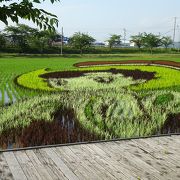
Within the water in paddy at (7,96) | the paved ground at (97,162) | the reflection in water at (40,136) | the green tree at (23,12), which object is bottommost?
the water in paddy at (7,96)

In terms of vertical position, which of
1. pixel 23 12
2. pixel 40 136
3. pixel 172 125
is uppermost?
pixel 23 12

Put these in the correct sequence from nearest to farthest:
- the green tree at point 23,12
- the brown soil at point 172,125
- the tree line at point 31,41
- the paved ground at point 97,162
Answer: the green tree at point 23,12
the paved ground at point 97,162
the brown soil at point 172,125
the tree line at point 31,41

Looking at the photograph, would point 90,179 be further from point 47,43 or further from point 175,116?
point 47,43

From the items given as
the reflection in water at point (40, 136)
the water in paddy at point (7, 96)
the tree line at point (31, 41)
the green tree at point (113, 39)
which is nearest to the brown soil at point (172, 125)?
the reflection in water at point (40, 136)

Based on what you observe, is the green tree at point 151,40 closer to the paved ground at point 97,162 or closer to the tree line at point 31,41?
the tree line at point 31,41

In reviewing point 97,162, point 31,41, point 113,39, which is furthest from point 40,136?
point 113,39

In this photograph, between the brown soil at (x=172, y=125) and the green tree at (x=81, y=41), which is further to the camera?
the green tree at (x=81, y=41)

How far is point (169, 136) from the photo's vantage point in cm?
762

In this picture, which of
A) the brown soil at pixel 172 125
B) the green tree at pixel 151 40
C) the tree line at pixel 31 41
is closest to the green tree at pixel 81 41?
the tree line at pixel 31 41

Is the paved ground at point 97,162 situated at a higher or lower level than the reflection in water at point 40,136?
higher

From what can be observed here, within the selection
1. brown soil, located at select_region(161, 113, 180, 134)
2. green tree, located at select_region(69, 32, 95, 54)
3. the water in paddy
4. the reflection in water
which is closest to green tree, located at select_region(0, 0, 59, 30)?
the reflection in water

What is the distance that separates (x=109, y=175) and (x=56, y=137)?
252 cm

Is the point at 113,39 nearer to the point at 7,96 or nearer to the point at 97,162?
the point at 7,96

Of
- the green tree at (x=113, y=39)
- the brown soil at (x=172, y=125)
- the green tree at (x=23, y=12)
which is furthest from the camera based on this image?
the green tree at (x=113, y=39)
